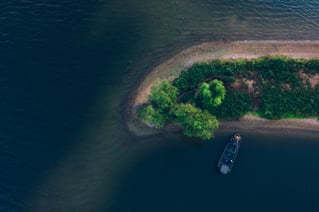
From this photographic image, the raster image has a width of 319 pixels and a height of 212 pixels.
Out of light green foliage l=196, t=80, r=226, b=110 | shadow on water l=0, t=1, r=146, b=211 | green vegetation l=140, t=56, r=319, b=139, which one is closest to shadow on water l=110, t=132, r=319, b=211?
green vegetation l=140, t=56, r=319, b=139

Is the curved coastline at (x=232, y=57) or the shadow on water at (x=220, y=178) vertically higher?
the curved coastline at (x=232, y=57)

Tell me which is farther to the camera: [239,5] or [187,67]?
[239,5]

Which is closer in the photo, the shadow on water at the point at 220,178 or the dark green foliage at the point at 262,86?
the shadow on water at the point at 220,178

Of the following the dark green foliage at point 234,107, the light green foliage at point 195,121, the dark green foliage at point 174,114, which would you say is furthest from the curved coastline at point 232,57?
the light green foliage at point 195,121

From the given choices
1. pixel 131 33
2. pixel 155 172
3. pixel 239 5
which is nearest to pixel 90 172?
pixel 155 172

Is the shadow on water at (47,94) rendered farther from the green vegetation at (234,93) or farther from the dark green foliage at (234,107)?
the dark green foliage at (234,107)

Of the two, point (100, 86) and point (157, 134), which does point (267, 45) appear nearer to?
point (157, 134)

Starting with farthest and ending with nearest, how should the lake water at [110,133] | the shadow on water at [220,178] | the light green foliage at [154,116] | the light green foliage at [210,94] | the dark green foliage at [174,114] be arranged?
the light green foliage at [210,94]
the light green foliage at [154,116]
the dark green foliage at [174,114]
the lake water at [110,133]
the shadow on water at [220,178]
